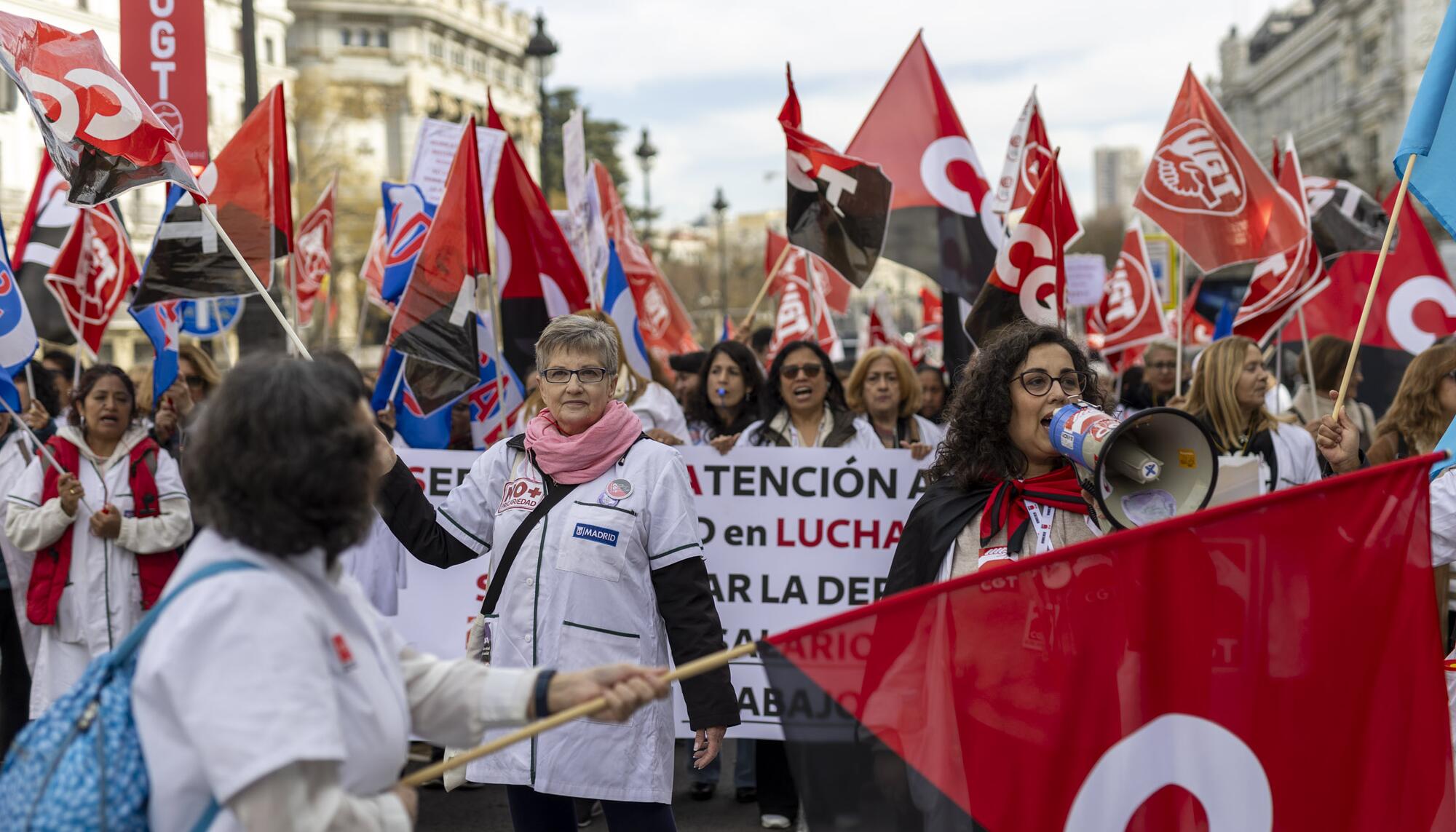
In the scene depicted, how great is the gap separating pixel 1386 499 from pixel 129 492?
4733 millimetres

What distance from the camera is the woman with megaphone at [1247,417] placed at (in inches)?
237

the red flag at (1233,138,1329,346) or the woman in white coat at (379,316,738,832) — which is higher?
the red flag at (1233,138,1329,346)

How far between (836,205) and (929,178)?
68 cm

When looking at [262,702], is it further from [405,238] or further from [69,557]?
[405,238]

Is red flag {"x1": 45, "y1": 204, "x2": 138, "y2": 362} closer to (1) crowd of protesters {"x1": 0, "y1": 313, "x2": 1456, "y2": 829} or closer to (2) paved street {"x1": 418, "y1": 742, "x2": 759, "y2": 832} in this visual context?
(1) crowd of protesters {"x1": 0, "y1": 313, "x2": 1456, "y2": 829}

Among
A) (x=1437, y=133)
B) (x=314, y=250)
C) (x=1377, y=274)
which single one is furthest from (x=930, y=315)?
(x=1377, y=274)

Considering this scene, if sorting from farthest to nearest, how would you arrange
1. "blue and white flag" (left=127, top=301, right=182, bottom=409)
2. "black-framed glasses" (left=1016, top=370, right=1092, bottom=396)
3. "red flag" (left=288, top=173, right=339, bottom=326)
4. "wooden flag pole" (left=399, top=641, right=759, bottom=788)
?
"red flag" (left=288, top=173, right=339, bottom=326), "blue and white flag" (left=127, top=301, right=182, bottom=409), "black-framed glasses" (left=1016, top=370, right=1092, bottom=396), "wooden flag pole" (left=399, top=641, right=759, bottom=788)

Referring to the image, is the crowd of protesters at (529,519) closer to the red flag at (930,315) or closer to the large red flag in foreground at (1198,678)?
the large red flag in foreground at (1198,678)

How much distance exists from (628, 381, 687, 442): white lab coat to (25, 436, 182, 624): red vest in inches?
84.3

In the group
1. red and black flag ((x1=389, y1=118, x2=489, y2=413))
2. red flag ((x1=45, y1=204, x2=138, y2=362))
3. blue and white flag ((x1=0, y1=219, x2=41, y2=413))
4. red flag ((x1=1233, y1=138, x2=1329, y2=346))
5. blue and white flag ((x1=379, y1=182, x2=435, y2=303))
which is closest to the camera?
blue and white flag ((x1=0, y1=219, x2=41, y2=413))

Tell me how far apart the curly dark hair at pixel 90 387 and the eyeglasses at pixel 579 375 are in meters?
2.94

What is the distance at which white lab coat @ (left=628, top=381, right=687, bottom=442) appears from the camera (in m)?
6.90

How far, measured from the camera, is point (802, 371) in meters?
6.64

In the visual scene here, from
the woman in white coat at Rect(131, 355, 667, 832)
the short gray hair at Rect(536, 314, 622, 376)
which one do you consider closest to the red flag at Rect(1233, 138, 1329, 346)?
the short gray hair at Rect(536, 314, 622, 376)
